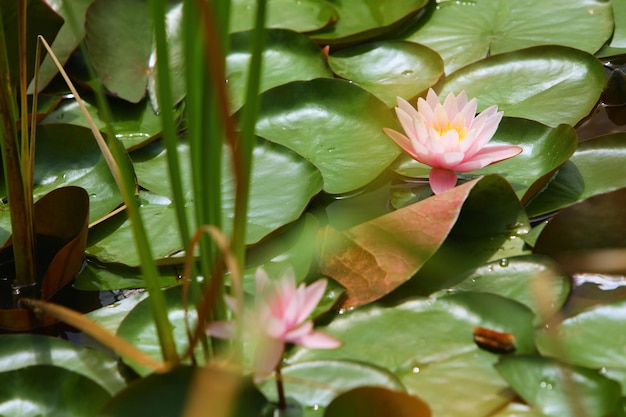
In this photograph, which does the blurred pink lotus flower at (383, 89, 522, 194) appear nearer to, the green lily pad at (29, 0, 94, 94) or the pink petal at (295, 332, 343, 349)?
the pink petal at (295, 332, 343, 349)

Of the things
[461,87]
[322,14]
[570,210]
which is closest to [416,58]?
[461,87]

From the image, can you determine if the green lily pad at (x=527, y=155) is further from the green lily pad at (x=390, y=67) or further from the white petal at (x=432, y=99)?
the green lily pad at (x=390, y=67)

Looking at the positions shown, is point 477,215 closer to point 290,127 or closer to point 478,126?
point 478,126

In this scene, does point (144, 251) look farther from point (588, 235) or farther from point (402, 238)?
point (588, 235)

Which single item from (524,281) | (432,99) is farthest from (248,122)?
(432,99)

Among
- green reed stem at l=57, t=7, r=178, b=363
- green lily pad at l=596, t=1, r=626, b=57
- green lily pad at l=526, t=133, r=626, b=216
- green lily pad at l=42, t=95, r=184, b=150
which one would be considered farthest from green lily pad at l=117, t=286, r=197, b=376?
green lily pad at l=596, t=1, r=626, b=57

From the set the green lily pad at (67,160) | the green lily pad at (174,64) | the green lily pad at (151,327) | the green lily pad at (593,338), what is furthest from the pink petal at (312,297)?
the green lily pad at (174,64)
